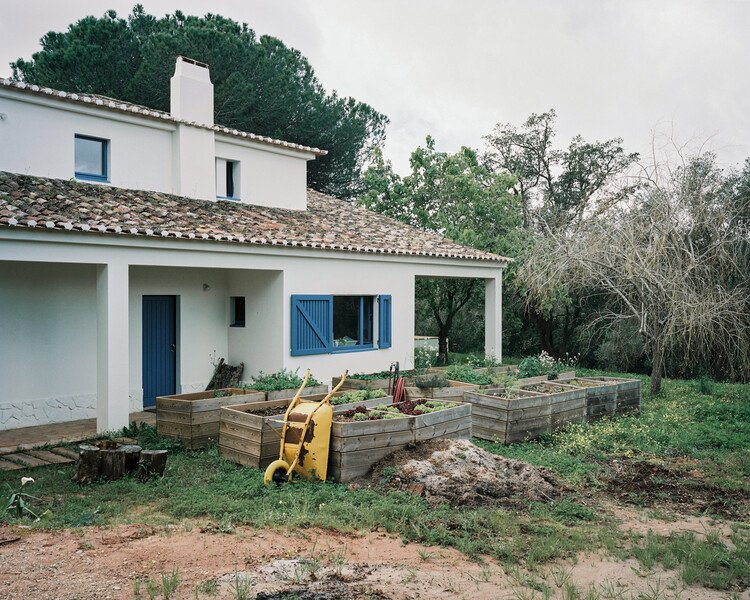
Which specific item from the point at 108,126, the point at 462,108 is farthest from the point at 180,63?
the point at 462,108

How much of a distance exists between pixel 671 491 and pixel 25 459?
27.7 feet

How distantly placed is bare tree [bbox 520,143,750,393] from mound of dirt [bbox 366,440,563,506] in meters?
7.24

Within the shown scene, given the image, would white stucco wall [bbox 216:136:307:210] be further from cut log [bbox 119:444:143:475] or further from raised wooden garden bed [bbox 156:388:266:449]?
cut log [bbox 119:444:143:475]

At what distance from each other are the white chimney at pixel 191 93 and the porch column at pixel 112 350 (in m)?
5.32

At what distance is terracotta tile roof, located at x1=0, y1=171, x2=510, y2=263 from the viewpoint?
9.86 meters

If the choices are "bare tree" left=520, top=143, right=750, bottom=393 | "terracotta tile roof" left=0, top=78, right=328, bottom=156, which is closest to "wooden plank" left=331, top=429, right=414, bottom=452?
"bare tree" left=520, top=143, right=750, bottom=393

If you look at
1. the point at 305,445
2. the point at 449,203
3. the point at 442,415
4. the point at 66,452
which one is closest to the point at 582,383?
the point at 442,415

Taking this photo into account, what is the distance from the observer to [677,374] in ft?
69.8

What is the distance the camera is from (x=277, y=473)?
24.8 feet

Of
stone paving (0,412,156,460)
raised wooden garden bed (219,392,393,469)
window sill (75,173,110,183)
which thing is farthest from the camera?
window sill (75,173,110,183)

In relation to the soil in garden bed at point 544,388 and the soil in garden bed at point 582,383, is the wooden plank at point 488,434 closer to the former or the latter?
the soil in garden bed at point 544,388

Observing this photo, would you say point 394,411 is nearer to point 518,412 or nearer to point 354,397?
point 354,397

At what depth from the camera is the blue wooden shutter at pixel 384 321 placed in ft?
48.7

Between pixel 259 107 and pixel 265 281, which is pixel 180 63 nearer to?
pixel 265 281
